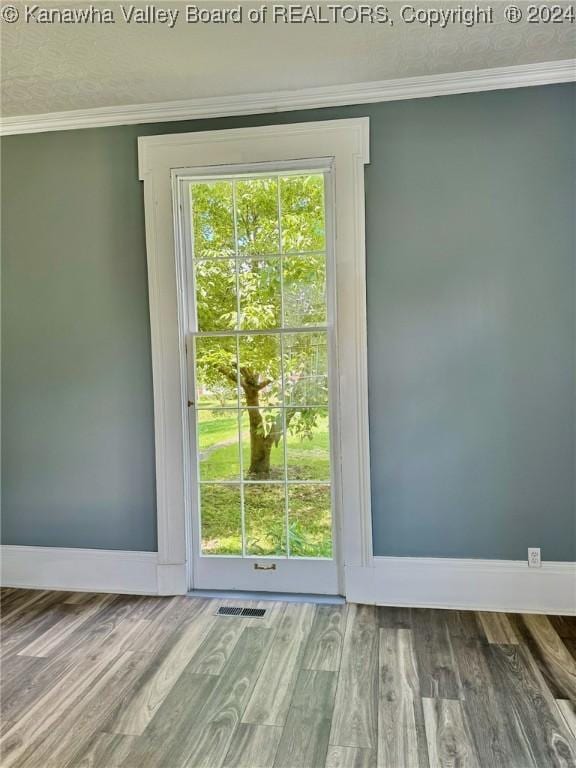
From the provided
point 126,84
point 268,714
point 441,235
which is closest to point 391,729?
point 268,714

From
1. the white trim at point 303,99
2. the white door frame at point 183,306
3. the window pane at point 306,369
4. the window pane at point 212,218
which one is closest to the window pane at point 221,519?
the white door frame at point 183,306

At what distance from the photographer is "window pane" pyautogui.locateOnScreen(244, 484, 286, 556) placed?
293cm

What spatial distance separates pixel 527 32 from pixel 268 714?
119 inches

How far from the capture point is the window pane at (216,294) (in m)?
2.91

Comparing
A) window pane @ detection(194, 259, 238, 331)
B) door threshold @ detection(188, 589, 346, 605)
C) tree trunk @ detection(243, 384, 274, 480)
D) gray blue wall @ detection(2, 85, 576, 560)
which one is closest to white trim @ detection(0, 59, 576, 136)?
gray blue wall @ detection(2, 85, 576, 560)

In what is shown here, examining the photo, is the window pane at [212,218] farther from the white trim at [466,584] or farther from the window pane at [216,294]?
the white trim at [466,584]

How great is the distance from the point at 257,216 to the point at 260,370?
86 centimetres

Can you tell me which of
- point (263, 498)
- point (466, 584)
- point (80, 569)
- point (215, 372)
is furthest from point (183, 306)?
point (466, 584)

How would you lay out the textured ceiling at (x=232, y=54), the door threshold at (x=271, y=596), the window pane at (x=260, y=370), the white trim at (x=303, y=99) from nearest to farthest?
1. the textured ceiling at (x=232, y=54)
2. the white trim at (x=303, y=99)
3. the door threshold at (x=271, y=596)
4. the window pane at (x=260, y=370)

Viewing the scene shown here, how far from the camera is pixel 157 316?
2.89 metres

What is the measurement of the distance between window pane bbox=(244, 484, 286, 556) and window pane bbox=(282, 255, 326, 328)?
3.17 feet

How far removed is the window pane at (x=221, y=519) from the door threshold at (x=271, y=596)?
217 millimetres

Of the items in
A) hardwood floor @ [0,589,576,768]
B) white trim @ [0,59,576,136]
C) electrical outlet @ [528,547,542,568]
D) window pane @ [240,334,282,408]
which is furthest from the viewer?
window pane @ [240,334,282,408]

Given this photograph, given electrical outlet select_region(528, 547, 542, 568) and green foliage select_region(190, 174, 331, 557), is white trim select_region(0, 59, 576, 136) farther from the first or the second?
electrical outlet select_region(528, 547, 542, 568)
